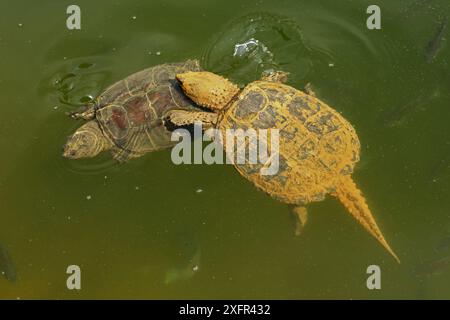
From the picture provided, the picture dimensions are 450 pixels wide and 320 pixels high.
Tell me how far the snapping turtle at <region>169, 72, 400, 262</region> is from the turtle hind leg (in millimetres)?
156

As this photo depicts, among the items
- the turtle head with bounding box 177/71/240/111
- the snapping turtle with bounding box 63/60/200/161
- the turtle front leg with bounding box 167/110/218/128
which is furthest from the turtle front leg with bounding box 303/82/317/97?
the snapping turtle with bounding box 63/60/200/161

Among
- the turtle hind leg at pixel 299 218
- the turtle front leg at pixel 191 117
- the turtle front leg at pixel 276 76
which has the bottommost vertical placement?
the turtle hind leg at pixel 299 218

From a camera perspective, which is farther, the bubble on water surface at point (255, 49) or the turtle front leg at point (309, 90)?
the bubble on water surface at point (255, 49)

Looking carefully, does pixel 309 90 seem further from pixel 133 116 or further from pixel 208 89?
pixel 133 116

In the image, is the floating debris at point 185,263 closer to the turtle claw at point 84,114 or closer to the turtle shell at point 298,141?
the turtle shell at point 298,141

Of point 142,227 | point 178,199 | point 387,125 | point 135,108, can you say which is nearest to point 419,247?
point 387,125

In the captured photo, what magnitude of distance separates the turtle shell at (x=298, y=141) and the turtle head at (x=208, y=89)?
0.60 feet

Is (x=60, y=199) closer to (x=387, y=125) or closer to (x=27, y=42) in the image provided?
(x=27, y=42)

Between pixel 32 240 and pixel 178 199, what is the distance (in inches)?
66.0

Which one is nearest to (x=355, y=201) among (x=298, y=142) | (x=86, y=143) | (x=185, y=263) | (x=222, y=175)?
(x=298, y=142)

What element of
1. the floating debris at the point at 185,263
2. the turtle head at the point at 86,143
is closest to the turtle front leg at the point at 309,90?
the floating debris at the point at 185,263

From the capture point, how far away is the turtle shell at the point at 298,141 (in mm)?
4234

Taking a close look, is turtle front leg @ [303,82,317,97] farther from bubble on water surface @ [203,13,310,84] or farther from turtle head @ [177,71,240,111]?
turtle head @ [177,71,240,111]

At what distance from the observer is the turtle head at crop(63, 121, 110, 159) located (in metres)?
4.99
